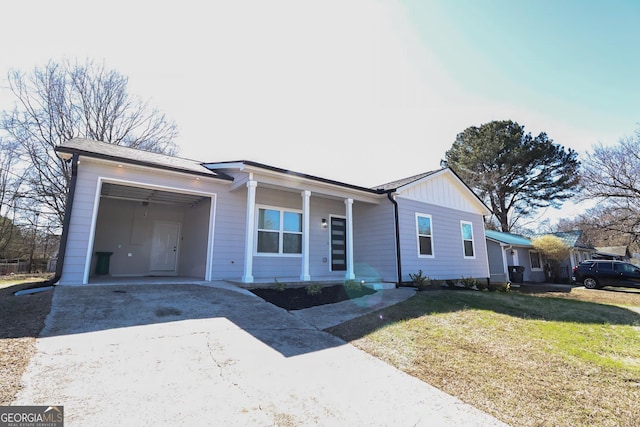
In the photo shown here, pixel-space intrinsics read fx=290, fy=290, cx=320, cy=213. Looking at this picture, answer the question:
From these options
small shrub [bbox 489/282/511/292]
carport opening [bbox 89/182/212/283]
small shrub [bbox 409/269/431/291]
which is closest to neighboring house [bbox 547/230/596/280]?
small shrub [bbox 489/282/511/292]

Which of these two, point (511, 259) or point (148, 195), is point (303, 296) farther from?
point (511, 259)

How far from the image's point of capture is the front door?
421 inches

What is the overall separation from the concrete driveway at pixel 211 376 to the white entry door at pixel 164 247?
5925 mm

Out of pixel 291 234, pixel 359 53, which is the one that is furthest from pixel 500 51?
pixel 291 234

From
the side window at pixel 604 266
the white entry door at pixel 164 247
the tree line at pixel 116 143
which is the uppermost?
the tree line at pixel 116 143

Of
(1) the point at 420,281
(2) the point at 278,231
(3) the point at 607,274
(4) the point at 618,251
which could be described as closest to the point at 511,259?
(3) the point at 607,274

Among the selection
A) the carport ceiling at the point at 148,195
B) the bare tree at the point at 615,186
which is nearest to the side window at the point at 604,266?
the bare tree at the point at 615,186

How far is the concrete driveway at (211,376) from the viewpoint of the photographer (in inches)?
87.2

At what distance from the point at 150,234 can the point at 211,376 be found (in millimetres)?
9107

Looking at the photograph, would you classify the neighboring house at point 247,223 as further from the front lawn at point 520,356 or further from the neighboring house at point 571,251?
the neighboring house at point 571,251

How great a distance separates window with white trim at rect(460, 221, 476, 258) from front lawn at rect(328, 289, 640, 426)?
604cm

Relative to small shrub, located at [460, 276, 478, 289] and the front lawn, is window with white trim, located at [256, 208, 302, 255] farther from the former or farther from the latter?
small shrub, located at [460, 276, 478, 289]

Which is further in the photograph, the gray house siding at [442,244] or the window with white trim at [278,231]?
the gray house siding at [442,244]

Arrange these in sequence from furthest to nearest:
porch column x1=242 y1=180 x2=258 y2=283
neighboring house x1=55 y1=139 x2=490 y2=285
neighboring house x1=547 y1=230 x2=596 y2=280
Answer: neighboring house x1=547 y1=230 x2=596 y2=280, porch column x1=242 y1=180 x2=258 y2=283, neighboring house x1=55 y1=139 x2=490 y2=285
